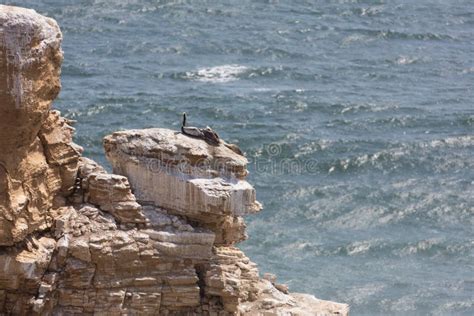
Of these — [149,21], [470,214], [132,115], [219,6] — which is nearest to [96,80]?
[132,115]

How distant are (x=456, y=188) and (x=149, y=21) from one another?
33.3m

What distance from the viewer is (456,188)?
57469 mm

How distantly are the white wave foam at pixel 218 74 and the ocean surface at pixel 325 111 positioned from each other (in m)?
0.15

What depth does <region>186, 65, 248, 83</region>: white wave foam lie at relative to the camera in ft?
237

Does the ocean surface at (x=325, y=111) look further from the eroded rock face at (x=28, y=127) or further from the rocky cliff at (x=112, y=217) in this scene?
the eroded rock face at (x=28, y=127)

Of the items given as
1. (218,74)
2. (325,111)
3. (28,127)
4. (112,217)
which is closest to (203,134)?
(112,217)

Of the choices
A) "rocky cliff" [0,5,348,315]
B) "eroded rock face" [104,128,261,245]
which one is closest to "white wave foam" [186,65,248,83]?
"rocky cliff" [0,5,348,315]

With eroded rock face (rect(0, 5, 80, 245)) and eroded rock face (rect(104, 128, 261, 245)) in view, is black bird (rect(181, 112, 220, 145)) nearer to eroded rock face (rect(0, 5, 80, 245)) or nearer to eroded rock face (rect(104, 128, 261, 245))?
eroded rock face (rect(104, 128, 261, 245))

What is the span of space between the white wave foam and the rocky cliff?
43.7m

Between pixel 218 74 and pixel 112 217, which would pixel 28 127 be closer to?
pixel 112 217

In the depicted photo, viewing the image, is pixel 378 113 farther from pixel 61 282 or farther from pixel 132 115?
pixel 61 282

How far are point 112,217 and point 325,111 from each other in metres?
40.7

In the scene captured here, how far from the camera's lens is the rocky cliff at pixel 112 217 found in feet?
86.0

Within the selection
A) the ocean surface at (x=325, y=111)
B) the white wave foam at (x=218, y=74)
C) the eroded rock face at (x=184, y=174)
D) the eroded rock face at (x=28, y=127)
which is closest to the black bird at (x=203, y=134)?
the eroded rock face at (x=184, y=174)
